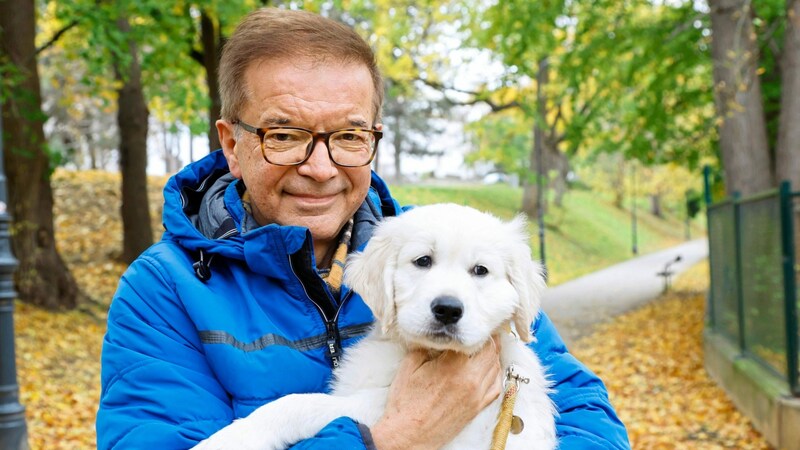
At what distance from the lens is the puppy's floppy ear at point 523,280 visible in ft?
10.5

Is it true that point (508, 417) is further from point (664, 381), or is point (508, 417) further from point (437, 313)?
point (664, 381)

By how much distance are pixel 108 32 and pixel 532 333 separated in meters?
11.2

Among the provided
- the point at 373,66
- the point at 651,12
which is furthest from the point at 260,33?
the point at 651,12

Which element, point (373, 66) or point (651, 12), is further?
point (651, 12)

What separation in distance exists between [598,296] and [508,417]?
21710 mm

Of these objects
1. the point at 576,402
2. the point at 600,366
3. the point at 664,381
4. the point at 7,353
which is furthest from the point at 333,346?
the point at 600,366

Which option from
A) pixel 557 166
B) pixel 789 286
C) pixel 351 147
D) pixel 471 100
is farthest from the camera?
pixel 557 166

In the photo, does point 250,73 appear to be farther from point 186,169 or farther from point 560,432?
point 560,432

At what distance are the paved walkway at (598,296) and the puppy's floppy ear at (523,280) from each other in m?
13.2

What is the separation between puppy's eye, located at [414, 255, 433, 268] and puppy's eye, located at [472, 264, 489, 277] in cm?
17

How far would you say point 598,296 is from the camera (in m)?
23.9

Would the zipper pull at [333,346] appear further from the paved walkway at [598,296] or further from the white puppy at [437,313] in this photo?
the paved walkway at [598,296]

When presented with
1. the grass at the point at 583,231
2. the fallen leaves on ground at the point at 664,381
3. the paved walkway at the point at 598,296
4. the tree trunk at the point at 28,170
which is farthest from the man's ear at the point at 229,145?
the grass at the point at 583,231

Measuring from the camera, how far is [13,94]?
1281 cm
